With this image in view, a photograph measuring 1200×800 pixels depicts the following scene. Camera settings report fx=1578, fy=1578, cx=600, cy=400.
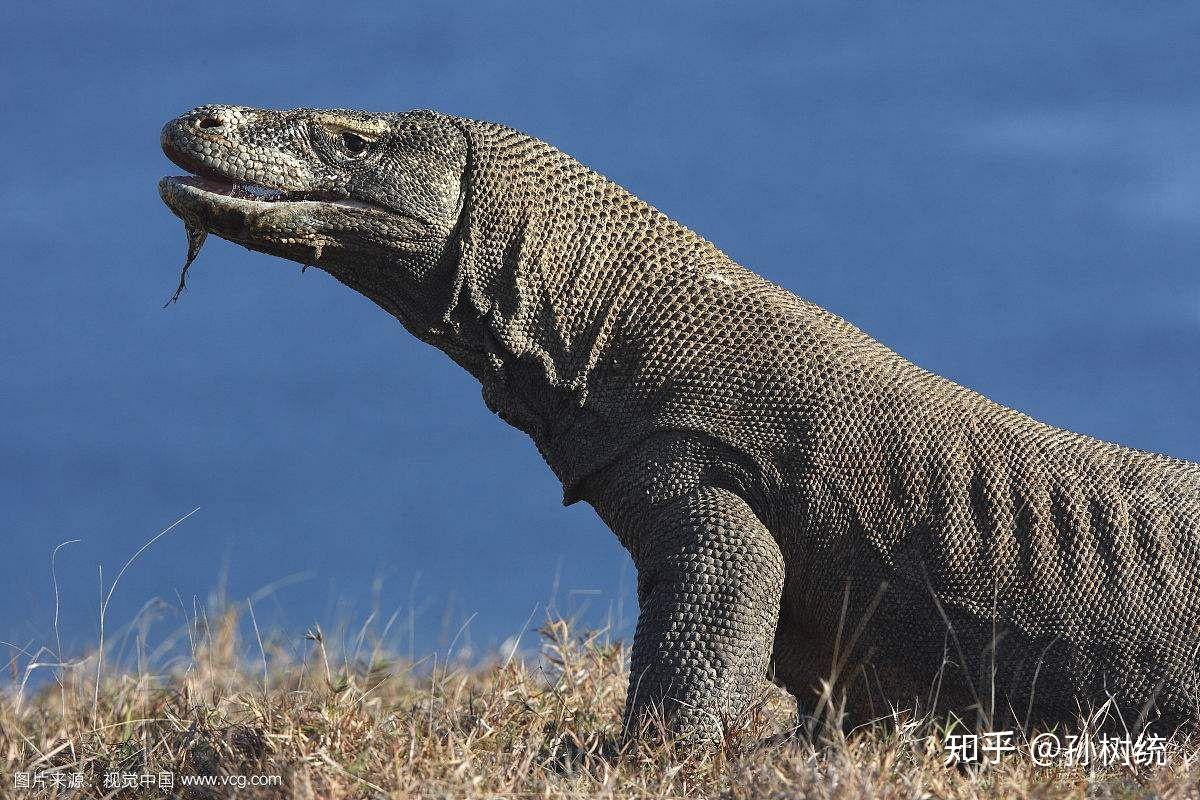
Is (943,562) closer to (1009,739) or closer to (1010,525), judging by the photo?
(1010,525)

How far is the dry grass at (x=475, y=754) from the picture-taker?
465cm

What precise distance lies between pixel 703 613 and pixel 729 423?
0.69m

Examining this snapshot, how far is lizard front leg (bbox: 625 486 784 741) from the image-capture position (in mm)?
5031

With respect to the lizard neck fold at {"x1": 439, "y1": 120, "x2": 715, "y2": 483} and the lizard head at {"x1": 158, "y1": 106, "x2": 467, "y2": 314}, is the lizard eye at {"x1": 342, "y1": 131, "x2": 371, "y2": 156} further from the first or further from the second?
the lizard neck fold at {"x1": 439, "y1": 120, "x2": 715, "y2": 483}

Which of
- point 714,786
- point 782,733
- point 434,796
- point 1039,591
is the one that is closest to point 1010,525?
point 1039,591

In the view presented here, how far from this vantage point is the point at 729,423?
5.41 m

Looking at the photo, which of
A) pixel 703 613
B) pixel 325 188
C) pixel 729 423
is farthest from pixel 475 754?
pixel 325 188

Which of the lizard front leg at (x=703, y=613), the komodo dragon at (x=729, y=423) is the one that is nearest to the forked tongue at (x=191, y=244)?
the komodo dragon at (x=729, y=423)

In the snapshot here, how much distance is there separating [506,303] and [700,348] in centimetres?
69

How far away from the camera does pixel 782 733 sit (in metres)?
5.55

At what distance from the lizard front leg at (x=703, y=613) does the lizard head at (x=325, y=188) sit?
125cm

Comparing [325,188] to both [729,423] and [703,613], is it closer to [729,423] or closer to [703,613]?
[729,423]

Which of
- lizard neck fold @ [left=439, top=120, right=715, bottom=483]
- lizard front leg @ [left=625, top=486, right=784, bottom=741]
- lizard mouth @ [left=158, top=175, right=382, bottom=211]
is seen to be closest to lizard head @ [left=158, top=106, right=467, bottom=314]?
lizard mouth @ [left=158, top=175, right=382, bottom=211]

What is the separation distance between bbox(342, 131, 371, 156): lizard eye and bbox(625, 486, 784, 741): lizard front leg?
161 cm
